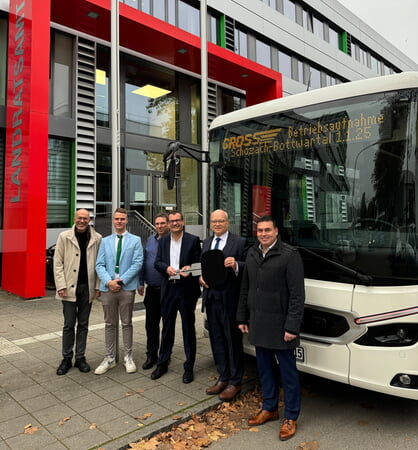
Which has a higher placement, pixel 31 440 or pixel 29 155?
pixel 29 155

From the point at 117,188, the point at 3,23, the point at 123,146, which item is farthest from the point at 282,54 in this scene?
the point at 117,188

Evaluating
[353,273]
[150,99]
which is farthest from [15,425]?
[150,99]

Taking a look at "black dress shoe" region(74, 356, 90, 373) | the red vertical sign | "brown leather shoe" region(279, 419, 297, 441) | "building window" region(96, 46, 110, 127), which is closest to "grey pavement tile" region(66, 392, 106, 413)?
"black dress shoe" region(74, 356, 90, 373)

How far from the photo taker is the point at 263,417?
358 cm

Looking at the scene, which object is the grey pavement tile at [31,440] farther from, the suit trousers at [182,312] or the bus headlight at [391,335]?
the bus headlight at [391,335]

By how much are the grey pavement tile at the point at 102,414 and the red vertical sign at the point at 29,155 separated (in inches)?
247

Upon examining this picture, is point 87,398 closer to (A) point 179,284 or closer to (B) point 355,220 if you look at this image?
(A) point 179,284

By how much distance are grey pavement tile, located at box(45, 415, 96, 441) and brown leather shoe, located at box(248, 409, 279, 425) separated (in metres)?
1.44

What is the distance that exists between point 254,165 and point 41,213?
22.1 ft

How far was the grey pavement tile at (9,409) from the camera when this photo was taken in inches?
145

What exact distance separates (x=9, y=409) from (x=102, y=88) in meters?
11.8

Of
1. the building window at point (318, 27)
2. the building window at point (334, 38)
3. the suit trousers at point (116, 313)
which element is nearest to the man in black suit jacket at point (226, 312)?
the suit trousers at point (116, 313)

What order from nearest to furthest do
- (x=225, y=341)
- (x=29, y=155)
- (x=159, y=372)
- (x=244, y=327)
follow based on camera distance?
1. (x=244, y=327)
2. (x=225, y=341)
3. (x=159, y=372)
4. (x=29, y=155)

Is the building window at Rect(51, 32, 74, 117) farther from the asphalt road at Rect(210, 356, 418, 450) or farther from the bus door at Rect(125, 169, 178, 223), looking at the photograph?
the asphalt road at Rect(210, 356, 418, 450)
